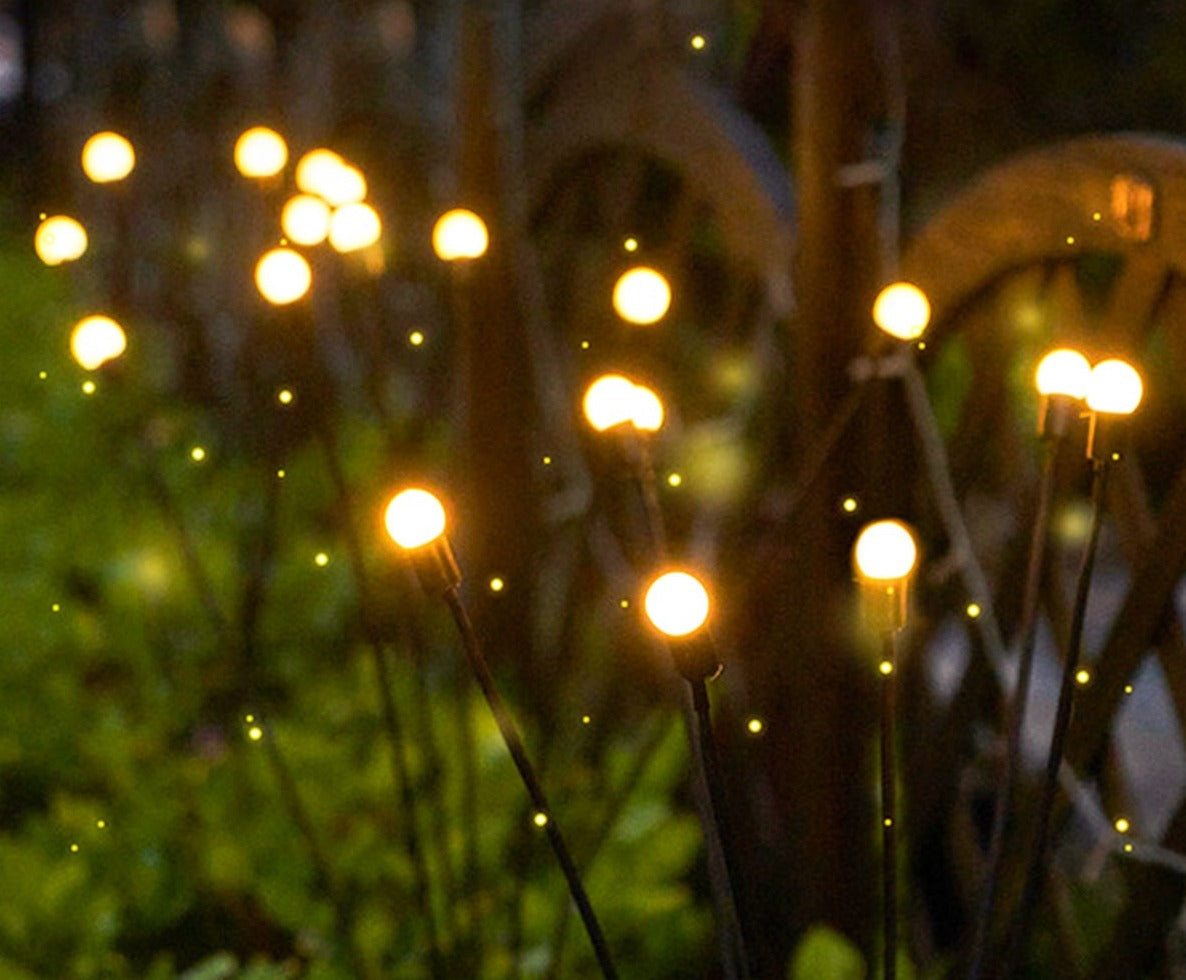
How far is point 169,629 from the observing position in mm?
3965

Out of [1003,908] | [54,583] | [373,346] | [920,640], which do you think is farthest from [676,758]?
[54,583]

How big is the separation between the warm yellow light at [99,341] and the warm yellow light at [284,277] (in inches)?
8.8

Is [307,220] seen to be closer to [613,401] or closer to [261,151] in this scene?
[261,151]

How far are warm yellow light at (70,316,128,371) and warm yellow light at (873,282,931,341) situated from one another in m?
1.02

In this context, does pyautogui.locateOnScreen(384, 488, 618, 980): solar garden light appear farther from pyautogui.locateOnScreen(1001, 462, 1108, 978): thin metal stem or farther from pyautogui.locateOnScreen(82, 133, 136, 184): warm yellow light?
pyautogui.locateOnScreen(82, 133, 136, 184): warm yellow light

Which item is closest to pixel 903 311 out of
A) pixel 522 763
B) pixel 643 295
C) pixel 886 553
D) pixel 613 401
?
pixel 643 295

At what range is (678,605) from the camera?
124 cm

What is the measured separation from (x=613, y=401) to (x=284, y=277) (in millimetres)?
545

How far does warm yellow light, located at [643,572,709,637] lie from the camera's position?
1.24m

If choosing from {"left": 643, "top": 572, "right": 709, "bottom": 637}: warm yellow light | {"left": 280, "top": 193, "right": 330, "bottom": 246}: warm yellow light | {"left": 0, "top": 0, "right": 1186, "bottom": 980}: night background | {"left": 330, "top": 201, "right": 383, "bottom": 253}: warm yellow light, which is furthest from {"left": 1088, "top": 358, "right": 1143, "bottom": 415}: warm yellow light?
{"left": 280, "top": 193, "right": 330, "bottom": 246}: warm yellow light

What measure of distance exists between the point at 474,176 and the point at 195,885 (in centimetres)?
169

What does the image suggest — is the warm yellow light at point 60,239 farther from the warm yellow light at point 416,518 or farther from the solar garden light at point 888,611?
the solar garden light at point 888,611

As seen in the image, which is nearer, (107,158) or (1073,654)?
(1073,654)

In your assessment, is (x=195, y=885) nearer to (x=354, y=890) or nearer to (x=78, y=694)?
(x=354, y=890)
